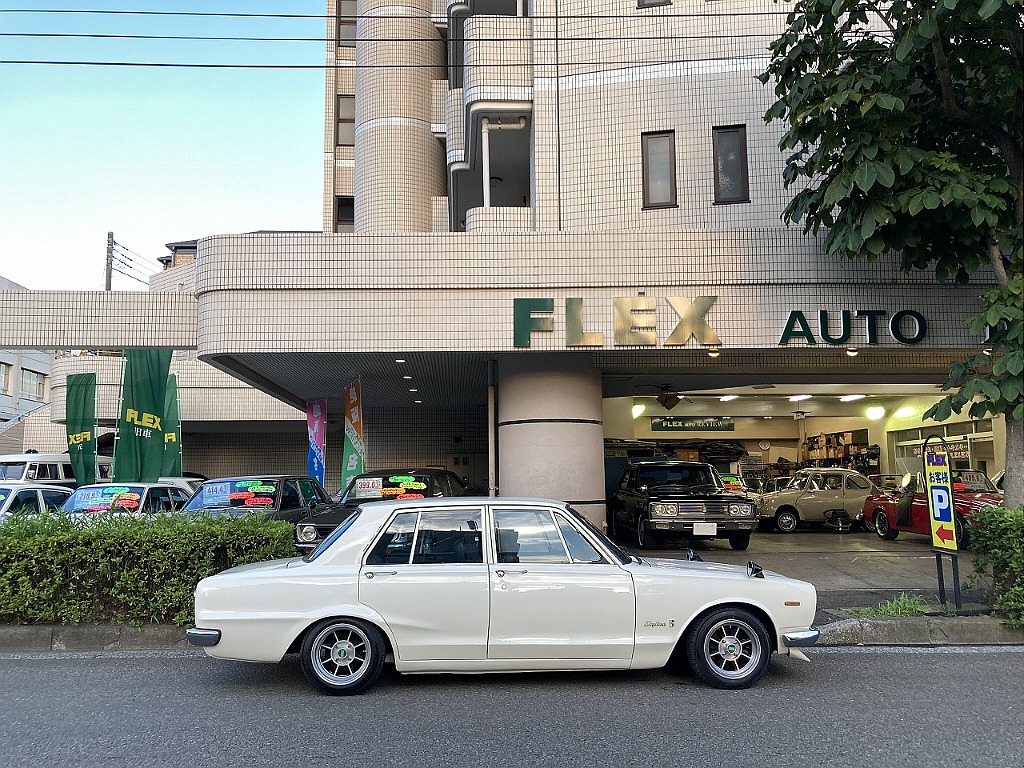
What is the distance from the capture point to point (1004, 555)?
330 inches

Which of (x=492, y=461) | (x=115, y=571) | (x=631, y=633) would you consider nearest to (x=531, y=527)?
(x=631, y=633)

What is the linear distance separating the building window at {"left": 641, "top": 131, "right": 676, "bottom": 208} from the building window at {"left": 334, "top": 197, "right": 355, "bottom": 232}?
17624 mm

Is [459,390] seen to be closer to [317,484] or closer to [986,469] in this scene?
[317,484]

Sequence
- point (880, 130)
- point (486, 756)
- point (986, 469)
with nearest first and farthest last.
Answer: point (486, 756) → point (880, 130) → point (986, 469)

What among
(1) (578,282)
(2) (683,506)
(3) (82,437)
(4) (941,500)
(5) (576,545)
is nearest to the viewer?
(5) (576,545)

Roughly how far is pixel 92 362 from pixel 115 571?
2077cm

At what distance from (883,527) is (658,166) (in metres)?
9.60

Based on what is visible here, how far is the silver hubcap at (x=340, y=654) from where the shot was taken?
6316 millimetres

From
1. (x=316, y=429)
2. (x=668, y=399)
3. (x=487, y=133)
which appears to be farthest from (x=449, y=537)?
(x=668, y=399)

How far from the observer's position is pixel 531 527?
6.62 metres

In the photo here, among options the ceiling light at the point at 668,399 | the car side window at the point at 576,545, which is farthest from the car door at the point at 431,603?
the ceiling light at the point at 668,399

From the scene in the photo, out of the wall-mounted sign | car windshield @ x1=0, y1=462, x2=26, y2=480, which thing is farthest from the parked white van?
the wall-mounted sign

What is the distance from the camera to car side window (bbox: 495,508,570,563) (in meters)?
6.52

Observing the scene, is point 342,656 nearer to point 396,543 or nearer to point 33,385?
point 396,543
